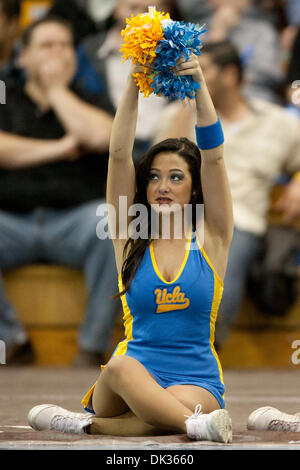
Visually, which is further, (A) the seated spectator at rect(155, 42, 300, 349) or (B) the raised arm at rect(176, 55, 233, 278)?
(A) the seated spectator at rect(155, 42, 300, 349)

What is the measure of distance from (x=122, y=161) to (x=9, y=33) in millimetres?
2661

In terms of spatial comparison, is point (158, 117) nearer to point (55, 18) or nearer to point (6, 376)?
point (55, 18)

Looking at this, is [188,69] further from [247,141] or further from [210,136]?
[247,141]

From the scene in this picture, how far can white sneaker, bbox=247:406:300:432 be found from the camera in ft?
7.80

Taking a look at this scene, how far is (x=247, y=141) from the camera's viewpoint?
14.0 ft

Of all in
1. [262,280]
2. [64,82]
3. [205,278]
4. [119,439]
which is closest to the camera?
[119,439]

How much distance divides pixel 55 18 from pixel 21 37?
0.25m

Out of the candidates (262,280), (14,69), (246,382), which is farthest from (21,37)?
(246,382)

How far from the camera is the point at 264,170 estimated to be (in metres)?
4.24

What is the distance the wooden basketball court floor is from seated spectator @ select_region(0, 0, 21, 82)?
1588 millimetres

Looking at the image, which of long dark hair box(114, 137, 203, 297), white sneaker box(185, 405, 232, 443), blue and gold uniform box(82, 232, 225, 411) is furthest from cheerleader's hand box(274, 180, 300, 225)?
white sneaker box(185, 405, 232, 443)

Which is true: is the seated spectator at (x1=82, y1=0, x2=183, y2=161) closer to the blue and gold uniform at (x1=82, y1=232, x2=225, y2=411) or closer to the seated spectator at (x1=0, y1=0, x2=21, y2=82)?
the seated spectator at (x1=0, y1=0, x2=21, y2=82)

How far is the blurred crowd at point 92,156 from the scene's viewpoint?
409cm

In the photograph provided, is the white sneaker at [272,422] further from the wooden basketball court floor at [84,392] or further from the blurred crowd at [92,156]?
the blurred crowd at [92,156]
